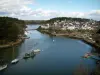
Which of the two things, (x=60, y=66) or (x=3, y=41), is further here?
(x=3, y=41)

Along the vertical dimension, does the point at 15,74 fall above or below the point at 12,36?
below

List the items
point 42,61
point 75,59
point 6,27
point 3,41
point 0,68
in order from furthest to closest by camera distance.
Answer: point 6,27 → point 3,41 → point 75,59 → point 42,61 → point 0,68

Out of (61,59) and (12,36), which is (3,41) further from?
(61,59)

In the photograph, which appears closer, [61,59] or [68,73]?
[68,73]

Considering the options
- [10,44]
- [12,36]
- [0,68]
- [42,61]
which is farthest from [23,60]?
[12,36]

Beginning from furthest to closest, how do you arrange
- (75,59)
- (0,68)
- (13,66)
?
(75,59), (13,66), (0,68)

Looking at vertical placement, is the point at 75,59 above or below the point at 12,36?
below

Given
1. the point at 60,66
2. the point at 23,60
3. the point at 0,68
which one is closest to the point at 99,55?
the point at 60,66

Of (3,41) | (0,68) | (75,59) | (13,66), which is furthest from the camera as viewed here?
(3,41)

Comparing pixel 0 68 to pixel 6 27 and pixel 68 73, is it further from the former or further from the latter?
pixel 6 27
